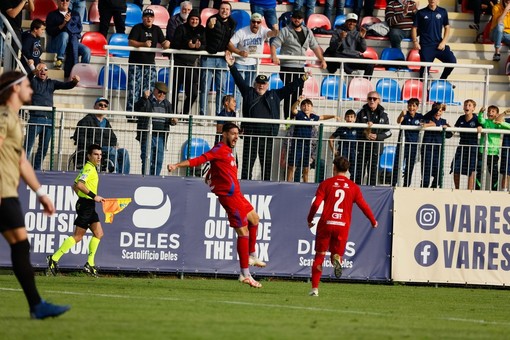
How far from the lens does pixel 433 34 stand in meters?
25.6

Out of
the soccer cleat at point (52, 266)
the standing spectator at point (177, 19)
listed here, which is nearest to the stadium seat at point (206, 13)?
the standing spectator at point (177, 19)

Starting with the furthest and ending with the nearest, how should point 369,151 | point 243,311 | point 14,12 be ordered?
point 14,12 < point 369,151 < point 243,311

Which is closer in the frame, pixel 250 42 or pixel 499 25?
pixel 250 42

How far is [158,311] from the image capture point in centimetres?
1253

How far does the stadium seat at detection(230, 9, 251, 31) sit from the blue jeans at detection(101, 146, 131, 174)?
25.6 feet

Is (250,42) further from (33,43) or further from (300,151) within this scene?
(33,43)

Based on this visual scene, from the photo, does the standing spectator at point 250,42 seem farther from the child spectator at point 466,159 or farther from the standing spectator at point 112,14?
the child spectator at point 466,159

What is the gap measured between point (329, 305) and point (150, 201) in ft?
19.9

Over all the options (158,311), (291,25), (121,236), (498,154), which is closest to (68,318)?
(158,311)

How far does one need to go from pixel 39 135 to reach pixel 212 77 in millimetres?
4216

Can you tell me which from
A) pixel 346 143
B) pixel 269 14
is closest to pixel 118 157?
pixel 346 143

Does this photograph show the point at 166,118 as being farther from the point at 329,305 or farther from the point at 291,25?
the point at 329,305

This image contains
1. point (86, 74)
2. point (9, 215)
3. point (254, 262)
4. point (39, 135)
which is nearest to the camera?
point (9, 215)

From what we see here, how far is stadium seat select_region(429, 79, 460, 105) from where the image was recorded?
23984 mm
